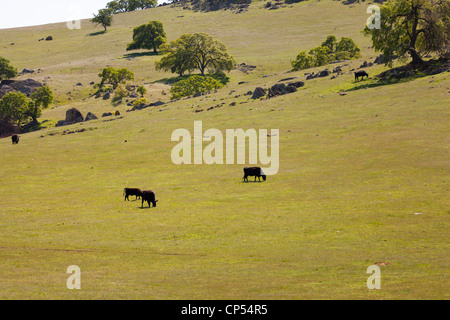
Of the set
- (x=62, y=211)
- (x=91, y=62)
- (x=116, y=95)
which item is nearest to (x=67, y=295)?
(x=62, y=211)

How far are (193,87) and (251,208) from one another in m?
84.7

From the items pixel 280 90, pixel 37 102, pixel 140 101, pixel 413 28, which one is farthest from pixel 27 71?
pixel 413 28

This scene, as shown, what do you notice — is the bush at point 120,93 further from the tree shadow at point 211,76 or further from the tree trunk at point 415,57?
the tree trunk at point 415,57

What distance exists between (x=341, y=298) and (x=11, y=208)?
25927 millimetres

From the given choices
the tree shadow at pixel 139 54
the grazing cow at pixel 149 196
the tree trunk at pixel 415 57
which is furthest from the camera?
the tree shadow at pixel 139 54

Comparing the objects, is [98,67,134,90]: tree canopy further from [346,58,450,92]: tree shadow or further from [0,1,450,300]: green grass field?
[346,58,450,92]: tree shadow

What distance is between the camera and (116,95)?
11706 centimetres

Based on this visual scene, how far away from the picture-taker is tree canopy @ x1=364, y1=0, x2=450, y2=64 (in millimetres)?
74438

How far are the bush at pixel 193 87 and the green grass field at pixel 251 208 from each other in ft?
104

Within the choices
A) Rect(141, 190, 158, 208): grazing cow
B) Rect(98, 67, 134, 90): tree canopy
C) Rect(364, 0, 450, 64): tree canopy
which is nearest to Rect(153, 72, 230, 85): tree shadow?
Rect(98, 67, 134, 90): tree canopy

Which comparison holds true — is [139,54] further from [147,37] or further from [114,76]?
[114,76]

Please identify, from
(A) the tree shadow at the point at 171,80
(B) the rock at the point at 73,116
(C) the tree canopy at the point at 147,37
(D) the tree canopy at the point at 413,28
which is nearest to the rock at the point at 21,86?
(A) the tree shadow at the point at 171,80

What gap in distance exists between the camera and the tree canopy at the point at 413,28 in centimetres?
7444
